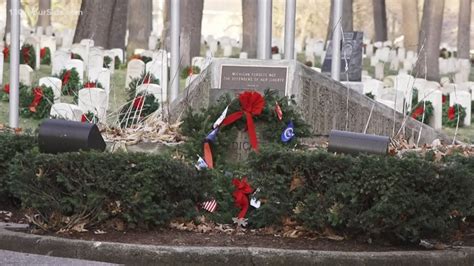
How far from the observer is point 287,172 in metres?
9.88

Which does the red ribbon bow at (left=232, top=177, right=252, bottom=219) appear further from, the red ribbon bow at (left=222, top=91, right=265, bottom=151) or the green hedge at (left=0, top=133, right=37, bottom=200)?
the green hedge at (left=0, top=133, right=37, bottom=200)

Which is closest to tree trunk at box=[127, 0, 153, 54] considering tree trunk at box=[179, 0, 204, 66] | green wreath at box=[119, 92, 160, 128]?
tree trunk at box=[179, 0, 204, 66]

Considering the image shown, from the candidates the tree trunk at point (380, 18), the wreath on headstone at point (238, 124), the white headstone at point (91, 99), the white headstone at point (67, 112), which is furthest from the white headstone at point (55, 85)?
the tree trunk at point (380, 18)

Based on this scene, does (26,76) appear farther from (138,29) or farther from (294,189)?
(138,29)

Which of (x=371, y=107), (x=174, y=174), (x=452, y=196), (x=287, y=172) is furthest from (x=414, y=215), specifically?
(x=371, y=107)

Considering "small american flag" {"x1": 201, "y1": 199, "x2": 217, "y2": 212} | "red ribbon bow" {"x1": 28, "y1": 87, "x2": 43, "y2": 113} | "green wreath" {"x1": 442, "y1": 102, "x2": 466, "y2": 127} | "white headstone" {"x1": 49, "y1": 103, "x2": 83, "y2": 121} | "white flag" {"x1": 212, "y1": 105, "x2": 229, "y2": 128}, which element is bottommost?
"green wreath" {"x1": 442, "y1": 102, "x2": 466, "y2": 127}

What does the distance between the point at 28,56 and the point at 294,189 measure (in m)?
18.5

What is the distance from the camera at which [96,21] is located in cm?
3066

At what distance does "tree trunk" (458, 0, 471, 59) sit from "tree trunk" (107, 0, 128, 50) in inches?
713

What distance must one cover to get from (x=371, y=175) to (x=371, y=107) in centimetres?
500

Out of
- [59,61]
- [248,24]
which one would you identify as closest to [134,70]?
[59,61]

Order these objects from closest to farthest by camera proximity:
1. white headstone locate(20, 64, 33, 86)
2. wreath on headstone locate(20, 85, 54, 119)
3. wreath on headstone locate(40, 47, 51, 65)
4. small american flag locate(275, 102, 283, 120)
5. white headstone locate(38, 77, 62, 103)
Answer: small american flag locate(275, 102, 283, 120) < white headstone locate(38, 77, 62, 103) < wreath on headstone locate(20, 85, 54, 119) < white headstone locate(20, 64, 33, 86) < wreath on headstone locate(40, 47, 51, 65)

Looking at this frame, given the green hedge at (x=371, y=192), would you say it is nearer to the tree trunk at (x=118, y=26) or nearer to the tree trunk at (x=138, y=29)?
the tree trunk at (x=118, y=26)

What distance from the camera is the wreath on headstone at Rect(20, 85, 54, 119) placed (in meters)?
20.3
